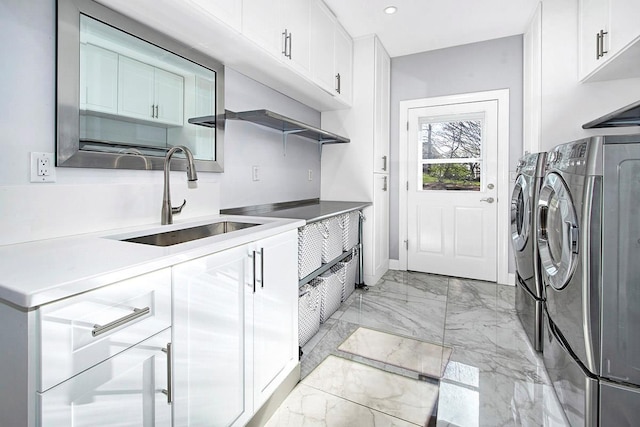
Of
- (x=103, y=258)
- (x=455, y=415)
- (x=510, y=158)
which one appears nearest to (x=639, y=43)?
(x=510, y=158)

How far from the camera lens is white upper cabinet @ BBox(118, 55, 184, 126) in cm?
151

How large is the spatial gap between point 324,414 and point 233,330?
2.23 feet

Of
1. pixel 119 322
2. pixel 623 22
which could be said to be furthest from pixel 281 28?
pixel 623 22

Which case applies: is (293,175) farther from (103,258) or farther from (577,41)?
(577,41)

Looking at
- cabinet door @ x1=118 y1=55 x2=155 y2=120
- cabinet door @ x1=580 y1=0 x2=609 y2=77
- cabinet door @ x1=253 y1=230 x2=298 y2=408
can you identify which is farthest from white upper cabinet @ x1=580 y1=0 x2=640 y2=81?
cabinet door @ x1=118 y1=55 x2=155 y2=120

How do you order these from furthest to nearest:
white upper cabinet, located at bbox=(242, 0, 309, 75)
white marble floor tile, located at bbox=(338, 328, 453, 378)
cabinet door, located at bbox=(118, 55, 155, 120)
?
white marble floor tile, located at bbox=(338, 328, 453, 378)
white upper cabinet, located at bbox=(242, 0, 309, 75)
cabinet door, located at bbox=(118, 55, 155, 120)

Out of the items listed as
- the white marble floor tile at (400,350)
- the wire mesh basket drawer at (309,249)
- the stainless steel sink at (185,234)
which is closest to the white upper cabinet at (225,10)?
the stainless steel sink at (185,234)

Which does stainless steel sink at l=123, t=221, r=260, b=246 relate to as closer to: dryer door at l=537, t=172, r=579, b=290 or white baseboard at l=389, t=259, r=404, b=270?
dryer door at l=537, t=172, r=579, b=290

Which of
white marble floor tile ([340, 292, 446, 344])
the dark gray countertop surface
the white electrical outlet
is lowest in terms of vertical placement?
white marble floor tile ([340, 292, 446, 344])

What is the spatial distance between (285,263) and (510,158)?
2875 millimetres

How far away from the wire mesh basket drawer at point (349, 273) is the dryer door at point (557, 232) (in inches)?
55.7

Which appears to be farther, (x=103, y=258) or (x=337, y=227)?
(x=337, y=227)

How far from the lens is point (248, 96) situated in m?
2.39

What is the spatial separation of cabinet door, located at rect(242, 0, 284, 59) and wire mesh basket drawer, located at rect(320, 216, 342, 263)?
117 centimetres
